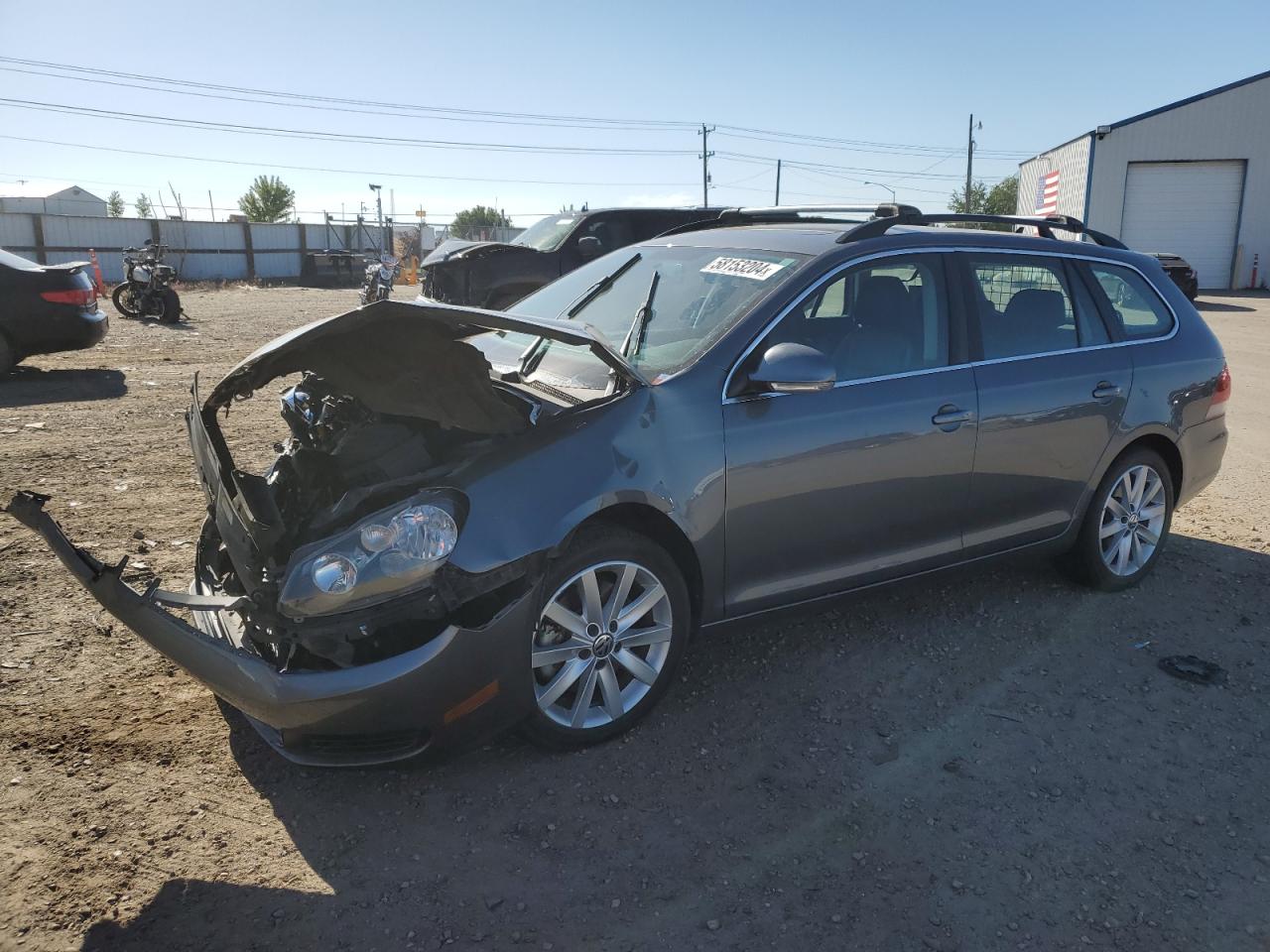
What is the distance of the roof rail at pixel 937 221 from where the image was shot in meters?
3.99

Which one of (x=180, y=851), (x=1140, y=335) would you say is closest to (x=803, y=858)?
(x=180, y=851)

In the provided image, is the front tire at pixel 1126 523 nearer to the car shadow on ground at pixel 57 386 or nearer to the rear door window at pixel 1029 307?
the rear door window at pixel 1029 307

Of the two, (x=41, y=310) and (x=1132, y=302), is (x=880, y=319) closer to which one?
(x=1132, y=302)

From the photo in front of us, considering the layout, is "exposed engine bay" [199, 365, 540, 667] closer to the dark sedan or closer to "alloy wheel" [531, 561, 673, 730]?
"alloy wheel" [531, 561, 673, 730]

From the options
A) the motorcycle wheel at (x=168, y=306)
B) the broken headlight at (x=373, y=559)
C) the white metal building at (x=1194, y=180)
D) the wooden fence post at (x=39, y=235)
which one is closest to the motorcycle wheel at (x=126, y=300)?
the motorcycle wheel at (x=168, y=306)

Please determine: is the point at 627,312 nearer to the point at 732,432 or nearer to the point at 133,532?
the point at 732,432

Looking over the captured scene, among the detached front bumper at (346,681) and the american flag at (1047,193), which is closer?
the detached front bumper at (346,681)

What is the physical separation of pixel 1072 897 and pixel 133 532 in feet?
15.7

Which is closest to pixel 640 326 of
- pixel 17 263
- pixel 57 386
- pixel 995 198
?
pixel 57 386

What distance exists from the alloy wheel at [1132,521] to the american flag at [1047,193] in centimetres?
2811

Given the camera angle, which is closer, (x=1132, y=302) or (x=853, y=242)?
(x=853, y=242)

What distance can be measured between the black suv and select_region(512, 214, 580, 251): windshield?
2 cm

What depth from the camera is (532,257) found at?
1167cm

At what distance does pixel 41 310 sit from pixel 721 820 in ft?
32.0
